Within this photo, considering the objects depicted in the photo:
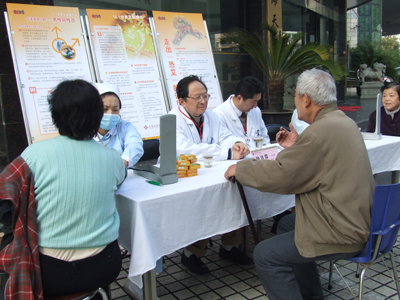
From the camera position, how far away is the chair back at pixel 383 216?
188cm

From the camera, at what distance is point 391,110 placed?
405cm

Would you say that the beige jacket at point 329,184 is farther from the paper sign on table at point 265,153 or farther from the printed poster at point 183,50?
the printed poster at point 183,50

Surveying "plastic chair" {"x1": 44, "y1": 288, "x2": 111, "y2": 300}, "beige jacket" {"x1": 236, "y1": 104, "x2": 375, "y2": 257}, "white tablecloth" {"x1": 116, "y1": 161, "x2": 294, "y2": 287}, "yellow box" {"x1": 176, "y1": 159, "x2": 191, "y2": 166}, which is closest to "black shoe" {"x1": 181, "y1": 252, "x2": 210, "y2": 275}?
"white tablecloth" {"x1": 116, "y1": 161, "x2": 294, "y2": 287}

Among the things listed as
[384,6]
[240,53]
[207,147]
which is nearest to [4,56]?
[207,147]

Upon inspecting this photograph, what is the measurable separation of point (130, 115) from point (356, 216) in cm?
243

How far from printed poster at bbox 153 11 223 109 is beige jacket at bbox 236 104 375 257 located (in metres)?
2.28

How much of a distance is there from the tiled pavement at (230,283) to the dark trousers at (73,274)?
3.17 ft

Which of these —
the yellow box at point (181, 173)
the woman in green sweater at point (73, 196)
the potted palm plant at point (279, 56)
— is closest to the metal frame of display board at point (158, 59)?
the yellow box at point (181, 173)

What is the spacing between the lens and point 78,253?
64.8 inches

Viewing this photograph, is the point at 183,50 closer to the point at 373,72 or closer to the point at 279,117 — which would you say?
the point at 279,117

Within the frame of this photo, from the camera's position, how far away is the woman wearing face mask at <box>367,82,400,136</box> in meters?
3.98

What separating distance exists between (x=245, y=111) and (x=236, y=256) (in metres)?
1.46

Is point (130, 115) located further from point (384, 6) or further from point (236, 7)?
point (384, 6)

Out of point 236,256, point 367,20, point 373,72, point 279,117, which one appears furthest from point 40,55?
point 367,20
